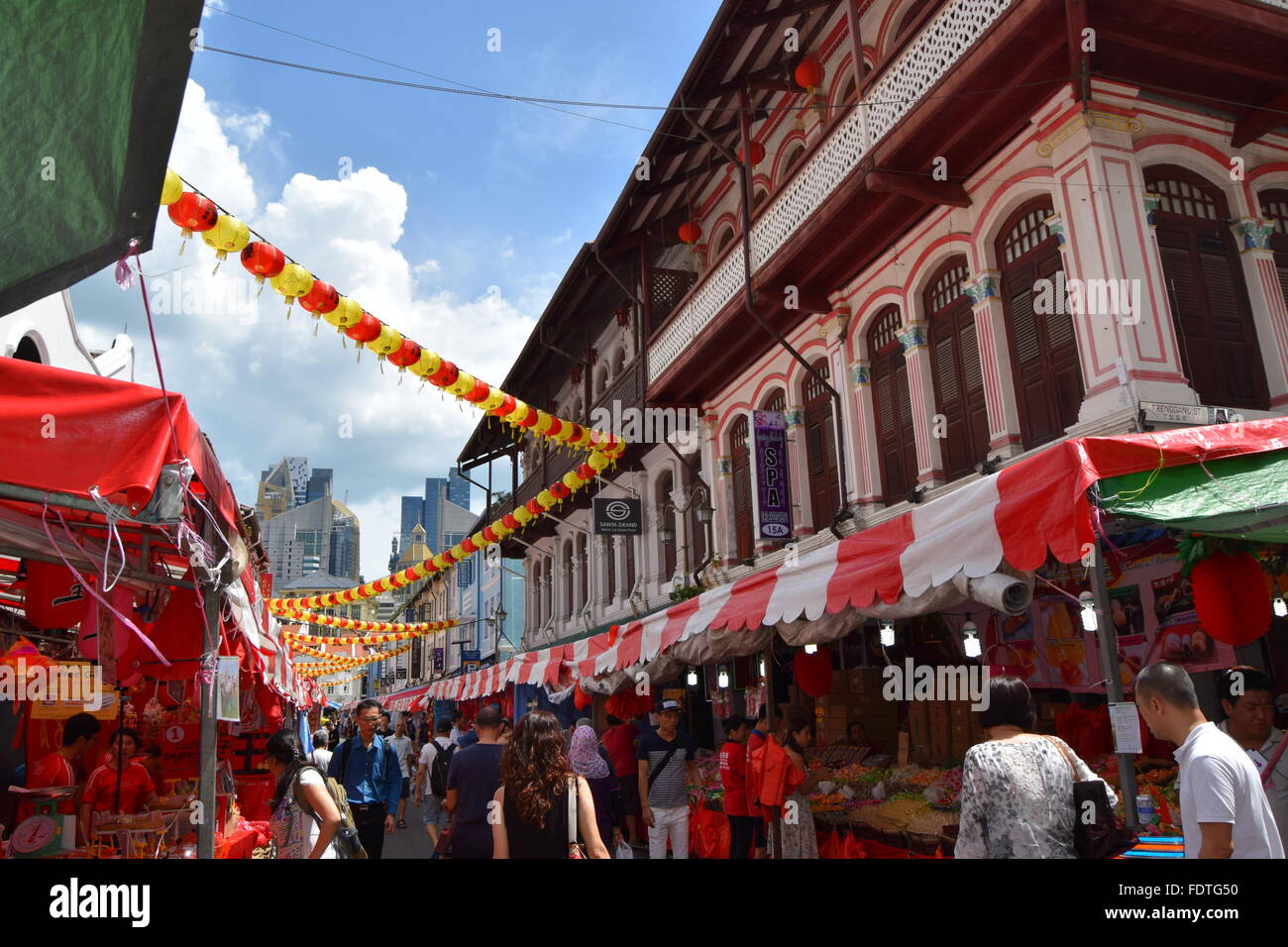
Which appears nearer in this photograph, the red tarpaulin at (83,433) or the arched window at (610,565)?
the red tarpaulin at (83,433)

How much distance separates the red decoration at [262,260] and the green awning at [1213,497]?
7.91 m

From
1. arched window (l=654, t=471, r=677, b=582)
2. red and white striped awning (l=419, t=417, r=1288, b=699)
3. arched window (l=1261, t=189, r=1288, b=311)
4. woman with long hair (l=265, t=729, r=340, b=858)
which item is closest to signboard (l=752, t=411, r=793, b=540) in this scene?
red and white striped awning (l=419, t=417, r=1288, b=699)

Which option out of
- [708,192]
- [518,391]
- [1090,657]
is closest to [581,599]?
[518,391]

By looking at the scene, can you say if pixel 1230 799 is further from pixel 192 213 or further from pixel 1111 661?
pixel 192 213

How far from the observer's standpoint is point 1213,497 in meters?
5.05

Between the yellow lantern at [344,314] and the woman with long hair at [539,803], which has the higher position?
the yellow lantern at [344,314]

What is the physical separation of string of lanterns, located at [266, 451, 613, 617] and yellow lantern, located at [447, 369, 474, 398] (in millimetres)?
5925

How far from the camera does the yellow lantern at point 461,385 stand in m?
12.3

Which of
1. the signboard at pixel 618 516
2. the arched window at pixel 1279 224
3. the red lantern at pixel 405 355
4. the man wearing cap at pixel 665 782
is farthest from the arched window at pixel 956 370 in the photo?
the signboard at pixel 618 516

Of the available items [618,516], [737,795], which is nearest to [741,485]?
[618,516]

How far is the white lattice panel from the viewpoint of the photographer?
359 inches

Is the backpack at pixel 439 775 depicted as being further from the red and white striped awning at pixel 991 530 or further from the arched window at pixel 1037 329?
the arched window at pixel 1037 329

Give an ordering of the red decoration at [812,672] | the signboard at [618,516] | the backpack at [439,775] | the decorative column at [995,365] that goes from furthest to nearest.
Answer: the signboard at [618,516], the backpack at [439,775], the red decoration at [812,672], the decorative column at [995,365]

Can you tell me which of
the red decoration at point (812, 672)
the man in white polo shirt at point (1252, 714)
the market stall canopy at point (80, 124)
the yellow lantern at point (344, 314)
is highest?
the yellow lantern at point (344, 314)
